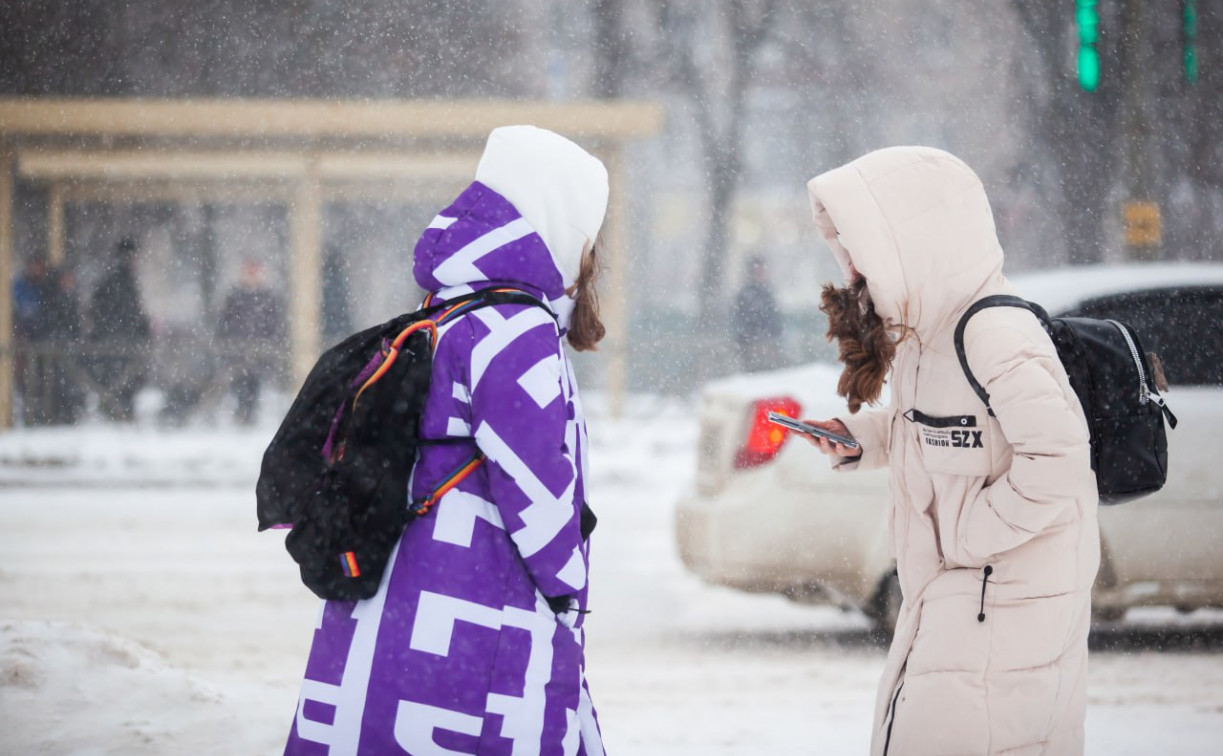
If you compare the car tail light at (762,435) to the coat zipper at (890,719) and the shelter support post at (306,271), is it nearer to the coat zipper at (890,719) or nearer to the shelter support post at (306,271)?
the coat zipper at (890,719)

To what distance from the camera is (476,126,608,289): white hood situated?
252 cm

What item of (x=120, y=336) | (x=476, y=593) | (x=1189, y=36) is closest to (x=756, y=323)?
(x=1189, y=36)

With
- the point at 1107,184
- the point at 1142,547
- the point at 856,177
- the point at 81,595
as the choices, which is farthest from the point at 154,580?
the point at 1107,184

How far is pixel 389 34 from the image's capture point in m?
19.8

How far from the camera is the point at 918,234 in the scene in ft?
8.50

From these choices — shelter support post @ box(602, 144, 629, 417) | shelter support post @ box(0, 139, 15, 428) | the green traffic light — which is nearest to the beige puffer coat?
the green traffic light

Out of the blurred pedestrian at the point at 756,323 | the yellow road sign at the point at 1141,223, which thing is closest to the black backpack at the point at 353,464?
the yellow road sign at the point at 1141,223

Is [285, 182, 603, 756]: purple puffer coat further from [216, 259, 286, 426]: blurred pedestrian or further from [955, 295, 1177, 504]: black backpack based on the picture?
[216, 259, 286, 426]: blurred pedestrian

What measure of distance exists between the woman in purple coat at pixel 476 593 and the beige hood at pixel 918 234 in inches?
27.8

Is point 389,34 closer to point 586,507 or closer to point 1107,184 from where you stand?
point 1107,184

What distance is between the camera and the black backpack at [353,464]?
232 centimetres

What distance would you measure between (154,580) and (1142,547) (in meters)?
5.60

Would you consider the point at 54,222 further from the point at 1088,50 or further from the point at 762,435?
the point at 762,435

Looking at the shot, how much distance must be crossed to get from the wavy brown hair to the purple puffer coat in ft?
2.26
